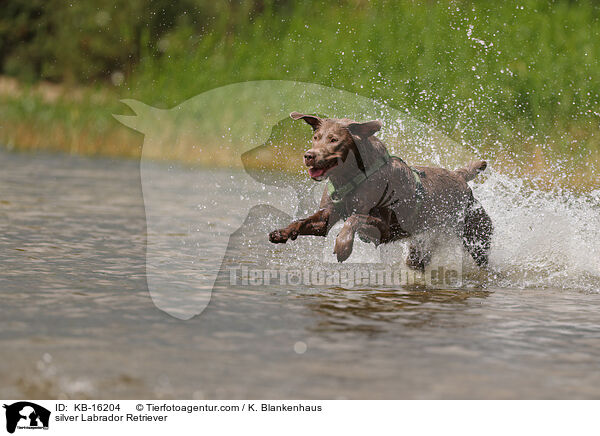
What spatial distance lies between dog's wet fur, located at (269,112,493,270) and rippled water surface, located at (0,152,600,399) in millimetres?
488

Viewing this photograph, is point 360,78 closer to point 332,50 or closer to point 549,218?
point 332,50

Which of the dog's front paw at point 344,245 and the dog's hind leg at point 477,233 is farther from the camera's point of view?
the dog's hind leg at point 477,233

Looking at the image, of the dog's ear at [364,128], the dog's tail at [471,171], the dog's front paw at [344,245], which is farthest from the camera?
the dog's tail at [471,171]

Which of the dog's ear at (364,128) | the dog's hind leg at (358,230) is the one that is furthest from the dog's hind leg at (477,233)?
the dog's ear at (364,128)

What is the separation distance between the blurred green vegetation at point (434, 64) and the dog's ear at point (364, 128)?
7086 mm

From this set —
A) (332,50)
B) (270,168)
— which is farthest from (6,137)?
(332,50)

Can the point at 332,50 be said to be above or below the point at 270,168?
above

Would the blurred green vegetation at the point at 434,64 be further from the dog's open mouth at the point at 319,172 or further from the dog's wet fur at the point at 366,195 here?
the dog's open mouth at the point at 319,172

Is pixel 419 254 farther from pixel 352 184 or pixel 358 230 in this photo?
pixel 352 184

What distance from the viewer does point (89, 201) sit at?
11.7 metres

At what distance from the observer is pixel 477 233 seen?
767 cm

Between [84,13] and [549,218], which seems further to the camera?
[84,13]

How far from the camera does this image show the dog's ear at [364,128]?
21.6ft
